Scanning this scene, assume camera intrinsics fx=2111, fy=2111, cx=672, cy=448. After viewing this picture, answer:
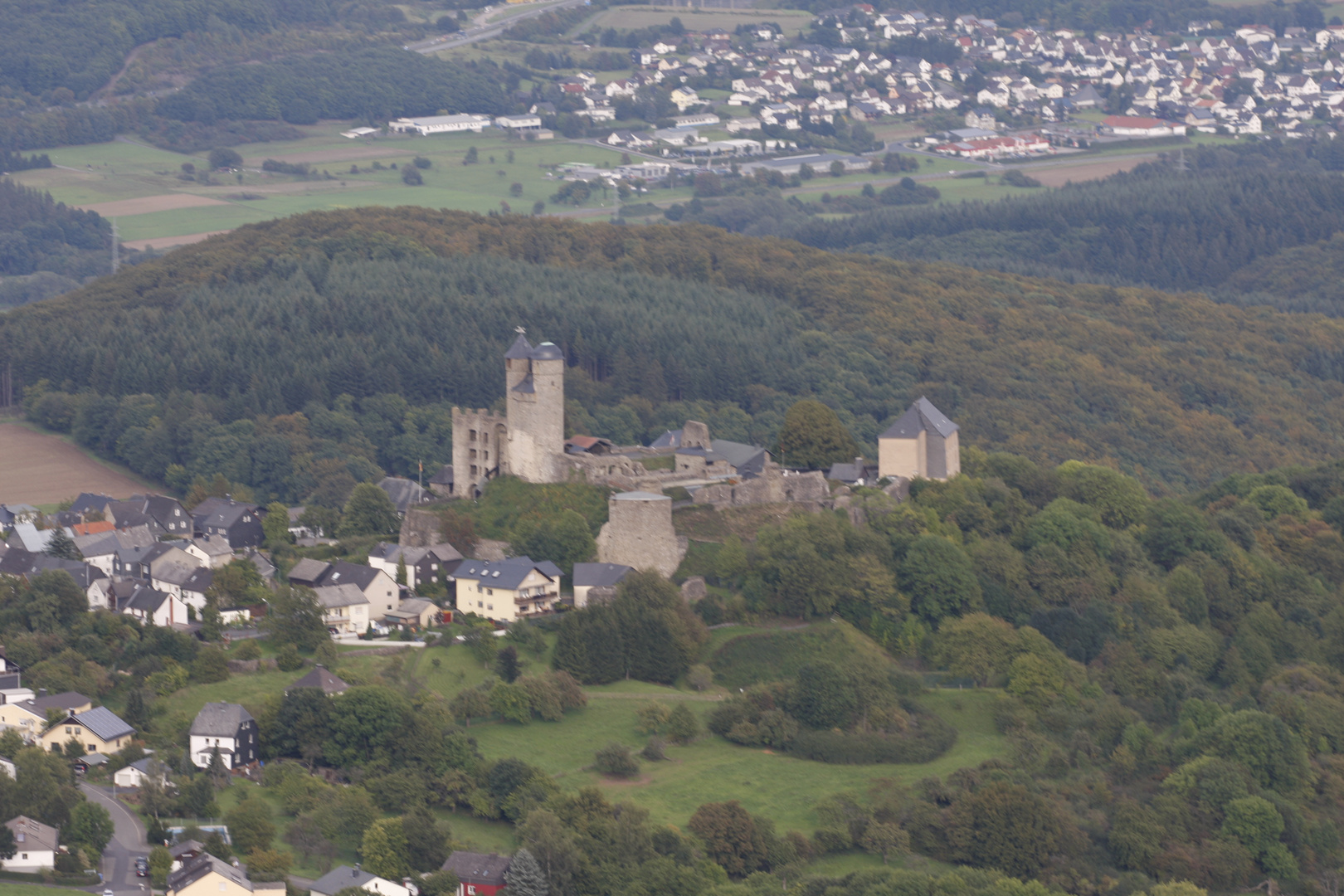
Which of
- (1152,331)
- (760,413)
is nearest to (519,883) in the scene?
(760,413)

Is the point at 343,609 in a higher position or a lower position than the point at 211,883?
higher

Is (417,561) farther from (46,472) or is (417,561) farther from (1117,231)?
(1117,231)

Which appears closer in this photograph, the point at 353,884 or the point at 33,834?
the point at 353,884

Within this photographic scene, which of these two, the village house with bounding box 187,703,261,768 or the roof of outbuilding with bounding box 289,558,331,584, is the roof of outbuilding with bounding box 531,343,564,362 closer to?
the roof of outbuilding with bounding box 289,558,331,584

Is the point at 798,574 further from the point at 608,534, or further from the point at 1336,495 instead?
→ the point at 1336,495

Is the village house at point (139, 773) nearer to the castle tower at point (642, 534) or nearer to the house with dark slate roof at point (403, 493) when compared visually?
the castle tower at point (642, 534)

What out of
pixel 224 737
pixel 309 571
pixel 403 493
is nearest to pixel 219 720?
pixel 224 737

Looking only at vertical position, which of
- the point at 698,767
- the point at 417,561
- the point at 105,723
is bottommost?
the point at 698,767

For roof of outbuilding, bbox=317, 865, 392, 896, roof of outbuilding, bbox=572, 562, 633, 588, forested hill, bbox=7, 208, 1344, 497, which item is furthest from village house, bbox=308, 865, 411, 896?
forested hill, bbox=7, 208, 1344, 497
